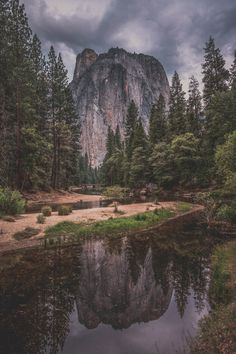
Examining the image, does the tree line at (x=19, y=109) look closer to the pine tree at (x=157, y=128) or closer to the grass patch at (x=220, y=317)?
the grass patch at (x=220, y=317)

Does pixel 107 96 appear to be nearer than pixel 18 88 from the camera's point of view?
No

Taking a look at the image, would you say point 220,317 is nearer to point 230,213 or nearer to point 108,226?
point 230,213

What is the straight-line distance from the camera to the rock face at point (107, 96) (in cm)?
16750

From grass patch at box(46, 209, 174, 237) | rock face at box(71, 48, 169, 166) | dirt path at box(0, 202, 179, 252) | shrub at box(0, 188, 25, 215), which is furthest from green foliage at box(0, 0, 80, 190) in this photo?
rock face at box(71, 48, 169, 166)

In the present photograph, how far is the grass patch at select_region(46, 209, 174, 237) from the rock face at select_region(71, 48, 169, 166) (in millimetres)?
147015

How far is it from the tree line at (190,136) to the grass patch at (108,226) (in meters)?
13.6

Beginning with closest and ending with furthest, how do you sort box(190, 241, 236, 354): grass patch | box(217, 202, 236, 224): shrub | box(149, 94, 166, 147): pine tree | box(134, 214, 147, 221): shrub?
box(190, 241, 236, 354): grass patch → box(217, 202, 236, 224): shrub → box(134, 214, 147, 221): shrub → box(149, 94, 166, 147): pine tree

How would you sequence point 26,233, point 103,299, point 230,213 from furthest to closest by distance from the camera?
point 230,213 < point 26,233 < point 103,299

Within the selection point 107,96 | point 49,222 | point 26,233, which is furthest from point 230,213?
point 107,96

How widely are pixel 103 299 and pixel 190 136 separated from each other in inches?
1392

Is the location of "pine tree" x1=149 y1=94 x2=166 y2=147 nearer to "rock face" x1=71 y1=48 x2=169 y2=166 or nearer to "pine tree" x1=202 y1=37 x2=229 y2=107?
"pine tree" x1=202 y1=37 x2=229 y2=107

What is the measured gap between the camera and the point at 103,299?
8.23m

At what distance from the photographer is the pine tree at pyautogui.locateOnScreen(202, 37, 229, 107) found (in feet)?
143

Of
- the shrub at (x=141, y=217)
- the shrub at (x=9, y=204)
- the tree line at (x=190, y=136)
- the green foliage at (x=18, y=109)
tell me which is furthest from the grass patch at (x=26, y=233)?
the tree line at (x=190, y=136)
